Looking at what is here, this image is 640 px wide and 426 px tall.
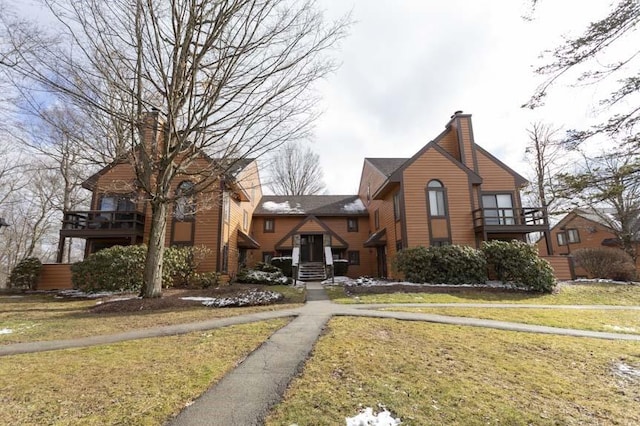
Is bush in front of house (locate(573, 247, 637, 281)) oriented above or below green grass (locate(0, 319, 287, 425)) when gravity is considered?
above

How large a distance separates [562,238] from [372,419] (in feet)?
134

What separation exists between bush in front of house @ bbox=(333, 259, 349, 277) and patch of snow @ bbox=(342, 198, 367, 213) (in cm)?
506

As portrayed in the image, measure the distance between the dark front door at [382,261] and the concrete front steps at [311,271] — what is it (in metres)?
4.21

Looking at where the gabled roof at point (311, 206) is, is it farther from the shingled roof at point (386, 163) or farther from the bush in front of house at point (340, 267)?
the bush in front of house at point (340, 267)

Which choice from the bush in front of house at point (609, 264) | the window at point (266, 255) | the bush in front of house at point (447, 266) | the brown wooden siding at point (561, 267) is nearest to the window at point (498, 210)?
the brown wooden siding at point (561, 267)

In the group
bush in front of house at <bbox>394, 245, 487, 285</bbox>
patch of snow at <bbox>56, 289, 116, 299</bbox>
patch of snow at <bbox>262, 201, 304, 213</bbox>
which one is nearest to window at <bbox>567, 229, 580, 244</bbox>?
bush in front of house at <bbox>394, 245, 487, 285</bbox>

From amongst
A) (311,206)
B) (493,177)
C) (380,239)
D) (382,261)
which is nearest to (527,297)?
(380,239)

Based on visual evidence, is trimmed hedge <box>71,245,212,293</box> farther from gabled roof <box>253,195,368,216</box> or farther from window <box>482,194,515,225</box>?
window <box>482,194,515,225</box>

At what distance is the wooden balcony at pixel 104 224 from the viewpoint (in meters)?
16.0

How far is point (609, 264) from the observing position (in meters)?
16.7

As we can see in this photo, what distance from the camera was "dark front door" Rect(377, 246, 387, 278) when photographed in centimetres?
2100

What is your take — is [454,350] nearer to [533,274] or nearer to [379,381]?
[379,381]

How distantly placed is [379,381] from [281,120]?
802 cm

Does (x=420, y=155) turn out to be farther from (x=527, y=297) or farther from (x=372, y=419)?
(x=372, y=419)
